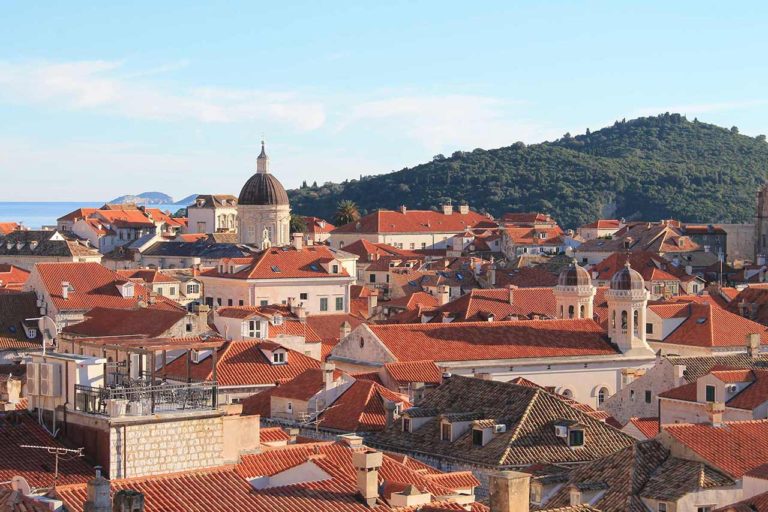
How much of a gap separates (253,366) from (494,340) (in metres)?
12.8

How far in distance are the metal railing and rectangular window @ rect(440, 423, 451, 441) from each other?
55.1 ft

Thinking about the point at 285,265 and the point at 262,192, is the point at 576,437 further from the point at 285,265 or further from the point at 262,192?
the point at 262,192

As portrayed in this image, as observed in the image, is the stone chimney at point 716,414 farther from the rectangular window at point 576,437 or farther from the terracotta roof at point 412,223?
the terracotta roof at point 412,223

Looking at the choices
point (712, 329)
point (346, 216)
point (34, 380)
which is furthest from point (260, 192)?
point (34, 380)

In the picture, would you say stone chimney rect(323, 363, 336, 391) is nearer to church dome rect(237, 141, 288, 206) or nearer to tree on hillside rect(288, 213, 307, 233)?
church dome rect(237, 141, 288, 206)

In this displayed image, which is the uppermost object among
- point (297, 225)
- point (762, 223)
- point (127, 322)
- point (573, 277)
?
point (762, 223)

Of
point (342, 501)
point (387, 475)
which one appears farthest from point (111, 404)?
point (387, 475)

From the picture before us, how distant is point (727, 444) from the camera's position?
37.0 metres

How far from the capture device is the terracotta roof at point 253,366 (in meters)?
54.8

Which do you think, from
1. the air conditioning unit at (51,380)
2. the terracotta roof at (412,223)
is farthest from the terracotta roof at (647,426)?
the terracotta roof at (412,223)

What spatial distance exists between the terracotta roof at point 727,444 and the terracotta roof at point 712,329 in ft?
116

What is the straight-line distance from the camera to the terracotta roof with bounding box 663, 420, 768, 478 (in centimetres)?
3584

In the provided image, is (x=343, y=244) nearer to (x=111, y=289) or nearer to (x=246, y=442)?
(x=111, y=289)

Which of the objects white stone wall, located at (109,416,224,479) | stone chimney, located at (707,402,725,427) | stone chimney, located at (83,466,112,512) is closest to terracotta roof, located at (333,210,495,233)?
stone chimney, located at (707,402,725,427)
